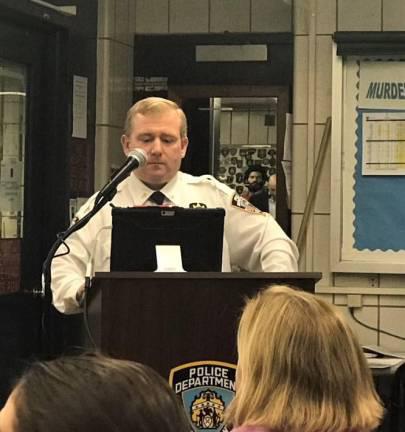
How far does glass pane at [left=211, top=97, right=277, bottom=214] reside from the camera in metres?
4.79

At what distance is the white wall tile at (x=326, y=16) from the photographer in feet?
13.8

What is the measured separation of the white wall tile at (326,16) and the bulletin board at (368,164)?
0.16 meters

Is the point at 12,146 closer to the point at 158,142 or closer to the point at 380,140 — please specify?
the point at 158,142

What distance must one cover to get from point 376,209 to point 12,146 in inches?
64.0

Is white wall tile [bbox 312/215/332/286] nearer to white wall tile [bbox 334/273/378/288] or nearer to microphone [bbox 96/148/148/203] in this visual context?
white wall tile [bbox 334/273/378/288]

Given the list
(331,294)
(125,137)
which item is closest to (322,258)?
(331,294)

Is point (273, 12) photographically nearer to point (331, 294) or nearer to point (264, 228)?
point (331, 294)

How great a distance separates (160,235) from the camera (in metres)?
2.34

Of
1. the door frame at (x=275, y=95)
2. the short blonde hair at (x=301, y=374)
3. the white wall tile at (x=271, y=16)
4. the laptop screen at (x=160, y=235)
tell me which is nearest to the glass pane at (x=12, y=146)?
the door frame at (x=275, y=95)

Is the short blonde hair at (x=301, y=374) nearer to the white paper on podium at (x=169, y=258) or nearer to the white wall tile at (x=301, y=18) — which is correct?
the white paper on podium at (x=169, y=258)

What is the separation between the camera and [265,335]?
1.59 m

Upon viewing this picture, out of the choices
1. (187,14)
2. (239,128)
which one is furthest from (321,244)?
(187,14)

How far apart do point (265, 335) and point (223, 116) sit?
3.47 m

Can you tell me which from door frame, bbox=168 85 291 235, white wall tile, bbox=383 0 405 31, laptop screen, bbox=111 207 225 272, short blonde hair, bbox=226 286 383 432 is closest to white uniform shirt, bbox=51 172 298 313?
laptop screen, bbox=111 207 225 272
